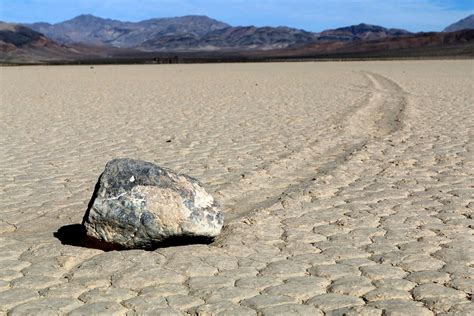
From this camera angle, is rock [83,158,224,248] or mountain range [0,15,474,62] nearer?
rock [83,158,224,248]

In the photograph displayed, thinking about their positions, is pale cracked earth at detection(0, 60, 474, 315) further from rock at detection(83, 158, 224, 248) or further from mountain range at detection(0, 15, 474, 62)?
mountain range at detection(0, 15, 474, 62)

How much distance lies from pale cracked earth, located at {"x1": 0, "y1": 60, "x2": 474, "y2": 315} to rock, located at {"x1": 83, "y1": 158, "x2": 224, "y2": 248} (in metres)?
0.10

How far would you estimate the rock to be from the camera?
3537 millimetres

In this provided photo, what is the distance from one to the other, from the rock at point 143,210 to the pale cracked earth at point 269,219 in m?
0.10

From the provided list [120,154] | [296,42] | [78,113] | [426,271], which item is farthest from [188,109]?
[296,42]

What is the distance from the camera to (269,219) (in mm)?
4309

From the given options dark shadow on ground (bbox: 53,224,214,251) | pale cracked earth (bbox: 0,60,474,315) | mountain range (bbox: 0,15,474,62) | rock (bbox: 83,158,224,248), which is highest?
mountain range (bbox: 0,15,474,62)

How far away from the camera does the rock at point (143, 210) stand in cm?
354

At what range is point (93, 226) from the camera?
3.59 meters

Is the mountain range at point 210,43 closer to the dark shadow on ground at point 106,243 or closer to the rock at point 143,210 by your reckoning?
the dark shadow on ground at point 106,243

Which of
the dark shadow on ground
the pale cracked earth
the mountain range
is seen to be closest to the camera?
the pale cracked earth

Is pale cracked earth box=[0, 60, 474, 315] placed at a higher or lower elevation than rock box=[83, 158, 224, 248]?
lower

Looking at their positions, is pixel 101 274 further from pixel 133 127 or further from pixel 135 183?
pixel 133 127

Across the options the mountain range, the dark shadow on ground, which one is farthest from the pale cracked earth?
the mountain range
